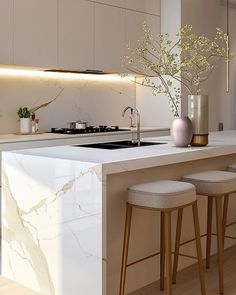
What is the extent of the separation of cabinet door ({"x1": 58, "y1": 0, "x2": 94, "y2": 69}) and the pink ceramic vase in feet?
6.05

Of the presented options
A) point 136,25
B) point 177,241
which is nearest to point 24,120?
point 136,25

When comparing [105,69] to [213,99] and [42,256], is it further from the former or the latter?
[42,256]

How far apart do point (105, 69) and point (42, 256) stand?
8.88 feet

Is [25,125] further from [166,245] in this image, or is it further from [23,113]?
[166,245]

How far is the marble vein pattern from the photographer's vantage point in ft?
8.23

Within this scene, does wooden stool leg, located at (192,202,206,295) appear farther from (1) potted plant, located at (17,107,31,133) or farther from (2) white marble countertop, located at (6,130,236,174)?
(1) potted plant, located at (17,107,31,133)

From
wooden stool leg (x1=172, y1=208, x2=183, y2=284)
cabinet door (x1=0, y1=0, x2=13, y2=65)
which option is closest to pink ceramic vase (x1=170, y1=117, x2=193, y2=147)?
wooden stool leg (x1=172, y1=208, x2=183, y2=284)

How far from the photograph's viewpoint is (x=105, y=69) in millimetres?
5094

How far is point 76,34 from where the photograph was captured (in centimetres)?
478

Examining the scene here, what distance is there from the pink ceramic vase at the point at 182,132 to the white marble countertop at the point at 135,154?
0.06 m

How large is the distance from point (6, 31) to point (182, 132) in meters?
1.94

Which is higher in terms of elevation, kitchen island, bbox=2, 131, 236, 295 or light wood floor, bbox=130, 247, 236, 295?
kitchen island, bbox=2, 131, 236, 295

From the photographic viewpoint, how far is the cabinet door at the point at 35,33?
4254 mm

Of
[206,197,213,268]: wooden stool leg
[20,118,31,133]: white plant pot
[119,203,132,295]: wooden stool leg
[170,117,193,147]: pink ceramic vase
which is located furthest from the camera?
[20,118,31,133]: white plant pot
